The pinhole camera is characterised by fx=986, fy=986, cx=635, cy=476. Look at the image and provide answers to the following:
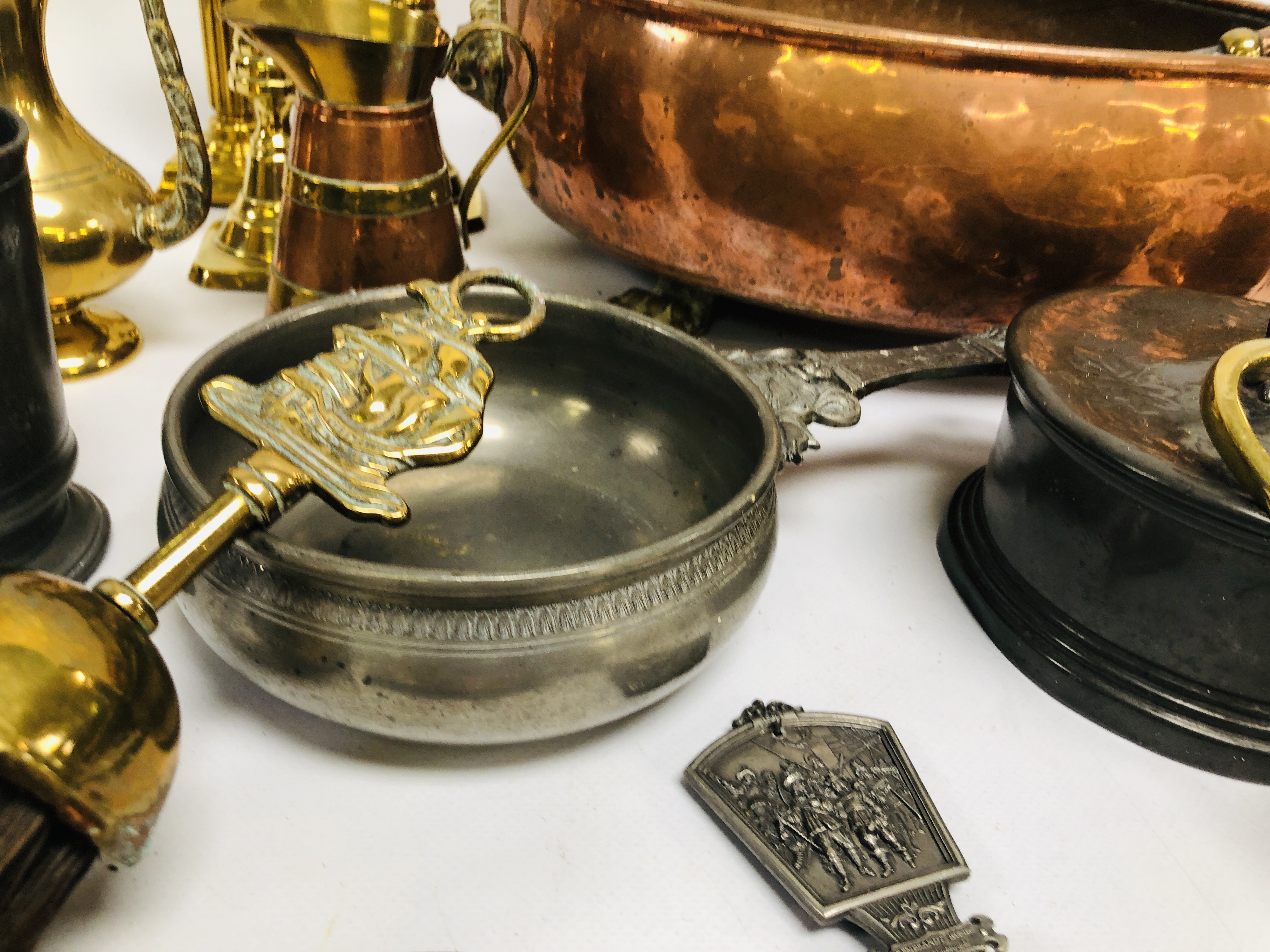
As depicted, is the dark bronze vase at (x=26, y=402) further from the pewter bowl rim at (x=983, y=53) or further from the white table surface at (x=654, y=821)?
the pewter bowl rim at (x=983, y=53)

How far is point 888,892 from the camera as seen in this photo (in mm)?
418

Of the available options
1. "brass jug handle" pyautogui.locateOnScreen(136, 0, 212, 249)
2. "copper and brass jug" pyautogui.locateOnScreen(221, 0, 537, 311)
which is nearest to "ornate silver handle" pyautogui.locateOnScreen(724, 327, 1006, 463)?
"copper and brass jug" pyautogui.locateOnScreen(221, 0, 537, 311)

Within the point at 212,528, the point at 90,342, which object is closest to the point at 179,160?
the point at 90,342

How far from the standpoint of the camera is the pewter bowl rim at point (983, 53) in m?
0.62

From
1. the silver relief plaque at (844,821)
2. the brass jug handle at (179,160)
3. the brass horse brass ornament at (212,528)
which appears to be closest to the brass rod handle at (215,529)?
the brass horse brass ornament at (212,528)

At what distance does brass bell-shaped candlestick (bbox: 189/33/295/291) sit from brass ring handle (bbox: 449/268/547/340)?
348 mm

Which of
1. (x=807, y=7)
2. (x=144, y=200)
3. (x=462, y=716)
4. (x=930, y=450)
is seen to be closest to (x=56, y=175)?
(x=144, y=200)

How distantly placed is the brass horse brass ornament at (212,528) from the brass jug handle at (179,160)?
0.21 meters

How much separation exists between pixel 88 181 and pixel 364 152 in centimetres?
19

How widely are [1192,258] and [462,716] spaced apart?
0.60 meters

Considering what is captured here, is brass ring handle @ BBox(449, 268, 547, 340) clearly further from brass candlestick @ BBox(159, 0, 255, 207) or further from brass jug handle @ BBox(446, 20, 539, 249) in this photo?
brass candlestick @ BBox(159, 0, 255, 207)

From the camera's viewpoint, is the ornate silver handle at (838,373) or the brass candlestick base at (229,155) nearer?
the ornate silver handle at (838,373)

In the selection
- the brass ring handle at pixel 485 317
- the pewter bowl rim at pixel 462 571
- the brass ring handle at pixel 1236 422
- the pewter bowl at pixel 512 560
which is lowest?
the pewter bowl at pixel 512 560

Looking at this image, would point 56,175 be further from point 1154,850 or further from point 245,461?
point 1154,850
